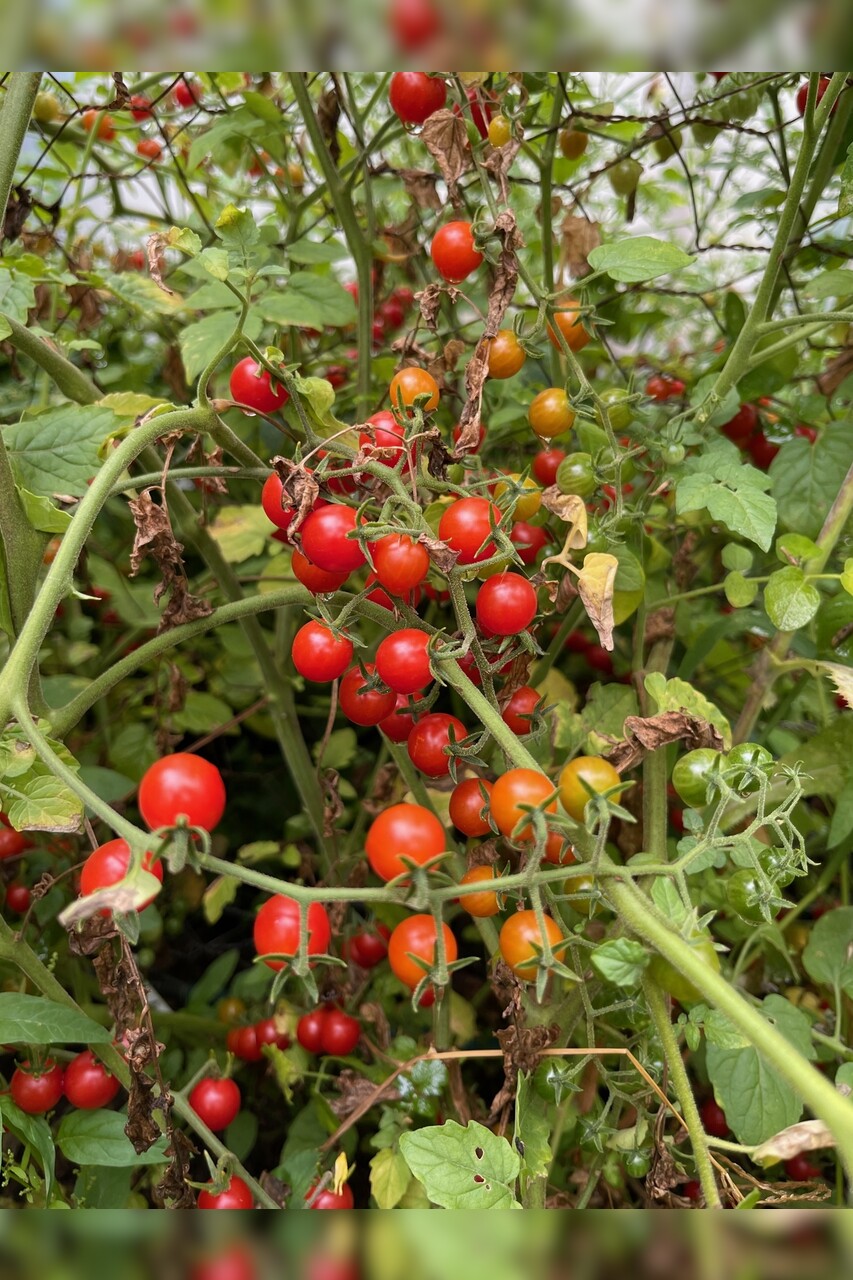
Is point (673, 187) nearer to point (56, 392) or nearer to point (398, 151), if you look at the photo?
point (398, 151)

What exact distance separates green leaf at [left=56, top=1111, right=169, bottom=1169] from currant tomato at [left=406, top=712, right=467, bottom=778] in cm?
35

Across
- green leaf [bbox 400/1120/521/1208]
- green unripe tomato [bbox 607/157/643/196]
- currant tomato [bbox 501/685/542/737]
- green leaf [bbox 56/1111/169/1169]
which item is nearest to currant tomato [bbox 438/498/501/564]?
currant tomato [bbox 501/685/542/737]

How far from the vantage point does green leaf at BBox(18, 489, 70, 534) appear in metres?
0.63

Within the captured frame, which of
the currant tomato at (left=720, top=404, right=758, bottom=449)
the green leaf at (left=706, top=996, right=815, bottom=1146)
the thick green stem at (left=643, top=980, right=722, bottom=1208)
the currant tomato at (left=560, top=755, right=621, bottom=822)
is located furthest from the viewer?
the currant tomato at (left=720, top=404, right=758, bottom=449)

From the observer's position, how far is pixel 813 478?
84cm

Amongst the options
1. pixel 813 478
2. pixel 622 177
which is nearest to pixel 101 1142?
pixel 813 478

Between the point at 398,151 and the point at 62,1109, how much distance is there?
1538mm

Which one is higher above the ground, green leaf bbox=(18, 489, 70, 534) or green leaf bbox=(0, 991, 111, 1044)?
green leaf bbox=(18, 489, 70, 534)

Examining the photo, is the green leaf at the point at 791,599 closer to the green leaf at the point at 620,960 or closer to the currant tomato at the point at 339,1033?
the green leaf at the point at 620,960

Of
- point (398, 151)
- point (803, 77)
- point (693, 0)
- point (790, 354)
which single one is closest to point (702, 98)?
point (803, 77)

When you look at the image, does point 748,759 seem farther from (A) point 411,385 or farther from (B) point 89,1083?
(B) point 89,1083

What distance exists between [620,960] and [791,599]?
1.17ft

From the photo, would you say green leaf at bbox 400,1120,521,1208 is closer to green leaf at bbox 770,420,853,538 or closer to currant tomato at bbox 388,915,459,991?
currant tomato at bbox 388,915,459,991

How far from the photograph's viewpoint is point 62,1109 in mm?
893
